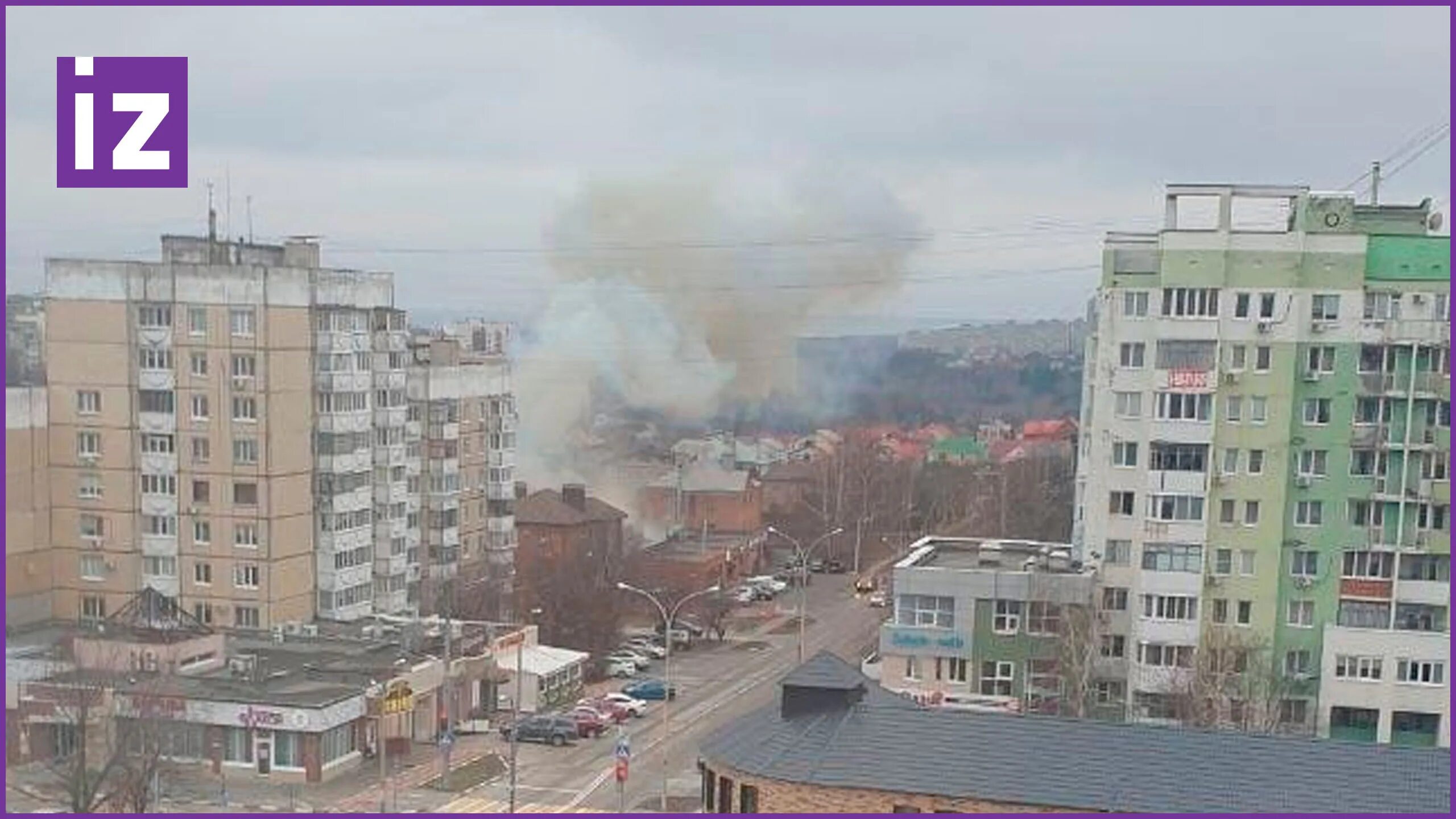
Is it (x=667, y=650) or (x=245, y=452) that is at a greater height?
(x=245, y=452)

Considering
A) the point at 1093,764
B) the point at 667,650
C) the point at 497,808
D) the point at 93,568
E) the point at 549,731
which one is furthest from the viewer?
the point at 667,650

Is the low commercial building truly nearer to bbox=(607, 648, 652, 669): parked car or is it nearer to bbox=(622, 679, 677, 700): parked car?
bbox=(622, 679, 677, 700): parked car

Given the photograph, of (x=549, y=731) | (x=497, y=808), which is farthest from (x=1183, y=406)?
(x=497, y=808)

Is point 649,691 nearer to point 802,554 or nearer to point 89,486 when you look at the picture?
point 89,486

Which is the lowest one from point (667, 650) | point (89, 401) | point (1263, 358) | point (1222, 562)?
point (667, 650)

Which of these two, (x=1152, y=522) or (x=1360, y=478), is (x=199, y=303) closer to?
(x=1152, y=522)

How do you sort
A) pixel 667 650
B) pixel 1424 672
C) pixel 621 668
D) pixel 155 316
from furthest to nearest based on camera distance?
pixel 621 668 → pixel 667 650 → pixel 155 316 → pixel 1424 672

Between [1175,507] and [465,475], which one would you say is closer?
[1175,507]
